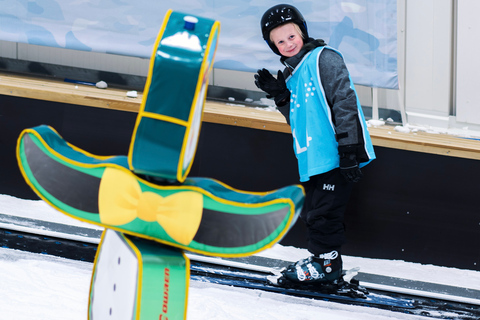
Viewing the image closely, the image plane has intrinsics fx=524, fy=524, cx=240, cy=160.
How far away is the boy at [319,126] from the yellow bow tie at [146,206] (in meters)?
1.25

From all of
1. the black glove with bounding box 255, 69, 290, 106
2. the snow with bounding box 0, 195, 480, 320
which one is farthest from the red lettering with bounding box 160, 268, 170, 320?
the black glove with bounding box 255, 69, 290, 106

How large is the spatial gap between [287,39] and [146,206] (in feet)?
4.37

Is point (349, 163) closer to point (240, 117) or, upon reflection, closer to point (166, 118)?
point (240, 117)

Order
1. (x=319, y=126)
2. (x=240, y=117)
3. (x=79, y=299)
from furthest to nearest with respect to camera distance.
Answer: (x=240, y=117) → (x=319, y=126) → (x=79, y=299)

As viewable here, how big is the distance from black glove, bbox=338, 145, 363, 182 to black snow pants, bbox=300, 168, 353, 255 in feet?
0.34

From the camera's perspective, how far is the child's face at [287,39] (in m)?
2.10

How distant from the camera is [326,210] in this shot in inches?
88.9

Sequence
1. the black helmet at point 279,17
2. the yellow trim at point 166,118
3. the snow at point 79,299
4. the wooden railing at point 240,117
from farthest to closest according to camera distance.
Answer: the wooden railing at point 240,117
the black helmet at point 279,17
the snow at point 79,299
the yellow trim at point 166,118

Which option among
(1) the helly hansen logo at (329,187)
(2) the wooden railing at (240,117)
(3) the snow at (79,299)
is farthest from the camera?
(2) the wooden railing at (240,117)

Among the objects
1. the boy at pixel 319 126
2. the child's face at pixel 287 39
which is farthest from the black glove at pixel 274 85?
the child's face at pixel 287 39

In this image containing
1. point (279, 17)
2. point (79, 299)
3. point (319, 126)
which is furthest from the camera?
point (319, 126)

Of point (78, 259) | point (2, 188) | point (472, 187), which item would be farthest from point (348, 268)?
point (2, 188)

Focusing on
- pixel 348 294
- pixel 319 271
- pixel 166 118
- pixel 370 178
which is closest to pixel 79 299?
pixel 319 271

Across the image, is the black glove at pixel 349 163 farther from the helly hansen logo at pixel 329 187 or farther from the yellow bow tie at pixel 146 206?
the yellow bow tie at pixel 146 206
